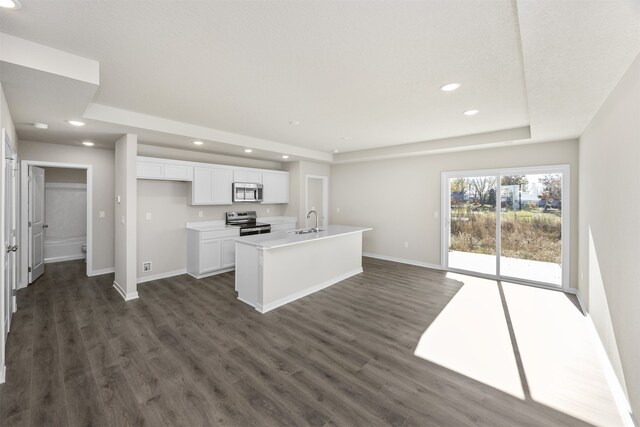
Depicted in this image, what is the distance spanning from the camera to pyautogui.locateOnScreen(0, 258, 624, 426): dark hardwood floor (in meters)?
1.87

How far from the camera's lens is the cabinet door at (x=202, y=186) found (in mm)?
5098

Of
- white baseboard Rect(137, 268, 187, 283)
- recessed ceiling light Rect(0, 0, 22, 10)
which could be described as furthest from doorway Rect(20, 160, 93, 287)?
recessed ceiling light Rect(0, 0, 22, 10)

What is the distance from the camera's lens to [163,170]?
15.5 feet

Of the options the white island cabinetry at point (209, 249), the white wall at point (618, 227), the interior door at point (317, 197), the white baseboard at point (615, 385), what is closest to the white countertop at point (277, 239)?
the white island cabinetry at point (209, 249)

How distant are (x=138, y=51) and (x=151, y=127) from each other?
187 cm

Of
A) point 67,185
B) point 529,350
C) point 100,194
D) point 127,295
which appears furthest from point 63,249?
point 529,350

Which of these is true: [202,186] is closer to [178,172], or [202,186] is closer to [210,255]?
[178,172]

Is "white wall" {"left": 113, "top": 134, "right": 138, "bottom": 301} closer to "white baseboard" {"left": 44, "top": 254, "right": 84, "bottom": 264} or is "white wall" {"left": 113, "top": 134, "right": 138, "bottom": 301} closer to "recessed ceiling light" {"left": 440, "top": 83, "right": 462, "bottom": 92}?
"white baseboard" {"left": 44, "top": 254, "right": 84, "bottom": 264}

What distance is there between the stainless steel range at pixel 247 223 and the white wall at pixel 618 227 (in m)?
5.19

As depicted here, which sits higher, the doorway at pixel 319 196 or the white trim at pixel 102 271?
the doorway at pixel 319 196

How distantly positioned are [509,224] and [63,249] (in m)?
9.39

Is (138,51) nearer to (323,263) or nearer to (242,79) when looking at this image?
(242,79)

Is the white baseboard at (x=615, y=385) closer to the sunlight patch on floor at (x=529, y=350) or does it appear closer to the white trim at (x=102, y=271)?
the sunlight patch on floor at (x=529, y=350)

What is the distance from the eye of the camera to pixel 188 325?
3.17m
